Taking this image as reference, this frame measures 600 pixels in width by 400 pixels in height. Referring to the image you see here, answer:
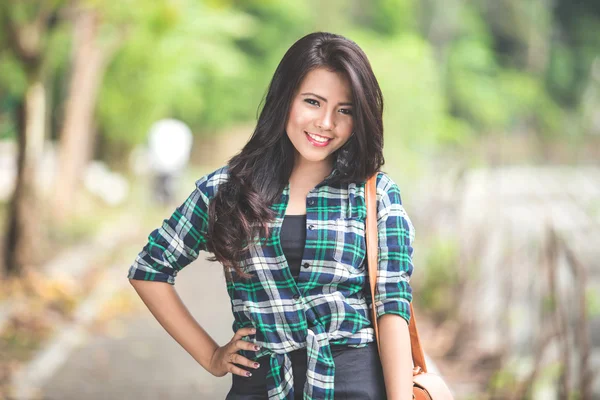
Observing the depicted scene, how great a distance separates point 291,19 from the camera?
28.3 meters

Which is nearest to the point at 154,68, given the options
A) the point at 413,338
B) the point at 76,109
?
the point at 76,109

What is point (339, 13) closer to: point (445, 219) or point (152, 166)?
point (152, 166)

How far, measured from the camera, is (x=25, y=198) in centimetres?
775

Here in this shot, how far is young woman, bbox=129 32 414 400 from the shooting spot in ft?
6.49

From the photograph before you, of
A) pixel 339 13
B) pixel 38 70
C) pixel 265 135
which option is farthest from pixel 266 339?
pixel 339 13

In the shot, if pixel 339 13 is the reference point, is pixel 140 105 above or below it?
below

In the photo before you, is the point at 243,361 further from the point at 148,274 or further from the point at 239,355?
the point at 148,274

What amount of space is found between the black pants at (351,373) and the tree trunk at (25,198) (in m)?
6.26

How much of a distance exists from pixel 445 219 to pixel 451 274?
108cm

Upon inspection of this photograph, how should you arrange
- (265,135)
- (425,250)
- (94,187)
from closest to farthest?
1. (265,135)
2. (425,250)
3. (94,187)

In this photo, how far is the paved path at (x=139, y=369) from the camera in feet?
16.5

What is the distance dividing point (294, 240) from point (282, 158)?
245 mm

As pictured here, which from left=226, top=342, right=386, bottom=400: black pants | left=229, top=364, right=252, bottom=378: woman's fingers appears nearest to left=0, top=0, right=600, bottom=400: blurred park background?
left=226, top=342, right=386, bottom=400: black pants

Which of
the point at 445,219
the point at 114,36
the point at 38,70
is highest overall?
the point at 114,36
